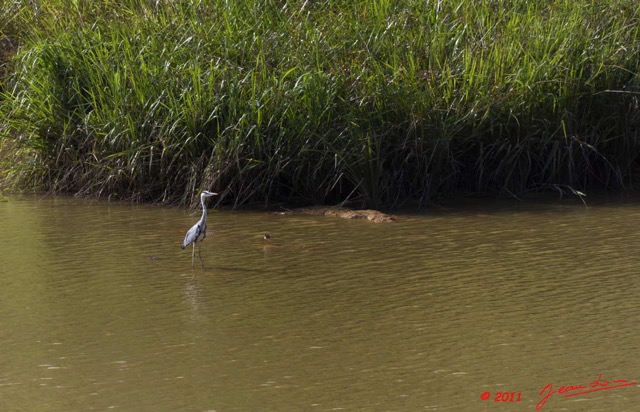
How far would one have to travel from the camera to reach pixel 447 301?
5.47 m

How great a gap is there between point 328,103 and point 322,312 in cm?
296

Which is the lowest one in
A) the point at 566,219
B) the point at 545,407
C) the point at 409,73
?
the point at 545,407

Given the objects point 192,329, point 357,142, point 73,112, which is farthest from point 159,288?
point 73,112

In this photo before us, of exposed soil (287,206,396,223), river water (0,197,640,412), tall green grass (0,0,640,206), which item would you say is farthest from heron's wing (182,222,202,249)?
exposed soil (287,206,396,223)

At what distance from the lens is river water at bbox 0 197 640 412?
4152 mm

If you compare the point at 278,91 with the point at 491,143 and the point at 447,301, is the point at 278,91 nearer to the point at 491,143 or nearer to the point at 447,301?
the point at 491,143

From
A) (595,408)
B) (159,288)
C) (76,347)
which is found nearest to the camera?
(595,408)

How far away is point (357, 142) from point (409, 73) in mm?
846
